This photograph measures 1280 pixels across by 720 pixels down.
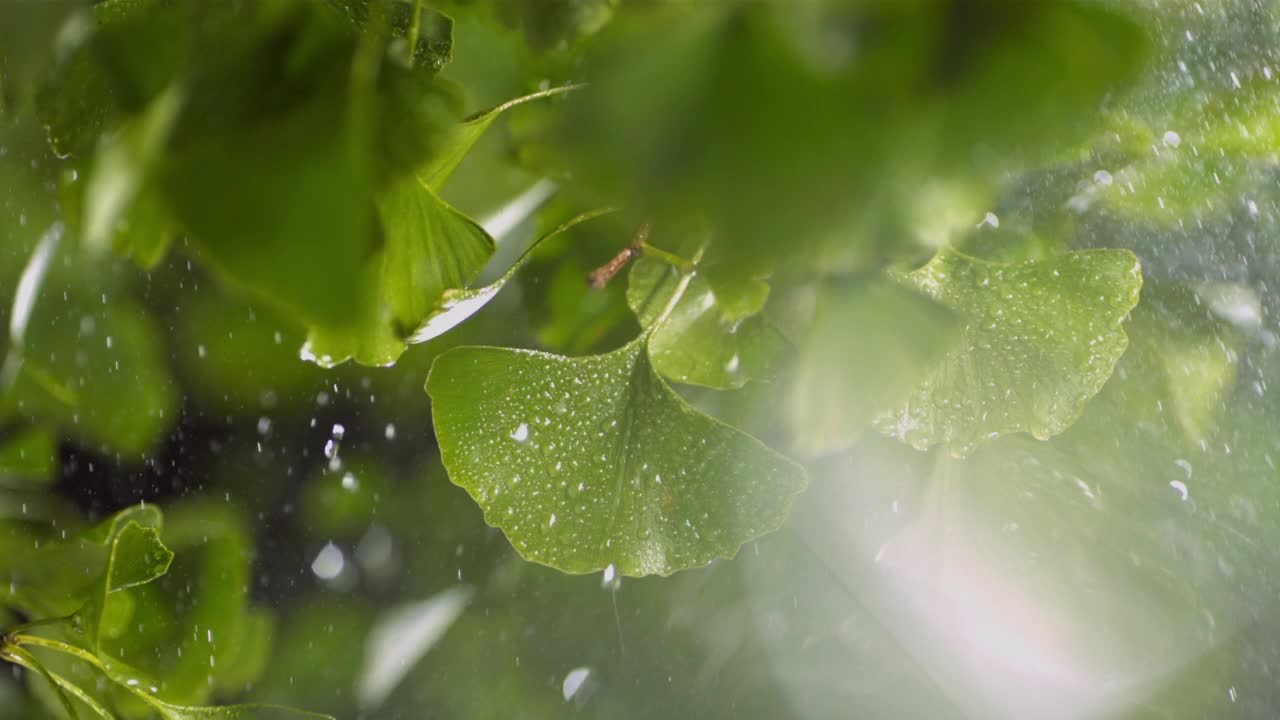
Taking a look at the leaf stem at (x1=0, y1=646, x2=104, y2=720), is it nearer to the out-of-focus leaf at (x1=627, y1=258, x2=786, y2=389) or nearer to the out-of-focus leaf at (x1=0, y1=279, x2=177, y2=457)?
the out-of-focus leaf at (x1=0, y1=279, x2=177, y2=457)

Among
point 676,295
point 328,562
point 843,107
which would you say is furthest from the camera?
point 328,562

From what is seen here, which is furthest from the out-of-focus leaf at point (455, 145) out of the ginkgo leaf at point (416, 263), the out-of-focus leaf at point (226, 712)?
the out-of-focus leaf at point (226, 712)

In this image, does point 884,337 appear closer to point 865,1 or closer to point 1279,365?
point 865,1

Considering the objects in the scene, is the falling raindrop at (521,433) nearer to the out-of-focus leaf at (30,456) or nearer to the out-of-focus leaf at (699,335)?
the out-of-focus leaf at (699,335)

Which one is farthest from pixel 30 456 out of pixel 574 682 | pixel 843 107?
pixel 843 107

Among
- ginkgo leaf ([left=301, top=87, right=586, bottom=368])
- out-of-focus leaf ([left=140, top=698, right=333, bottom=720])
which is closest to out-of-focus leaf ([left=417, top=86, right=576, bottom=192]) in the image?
ginkgo leaf ([left=301, top=87, right=586, bottom=368])

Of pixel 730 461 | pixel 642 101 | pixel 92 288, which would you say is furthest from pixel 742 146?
pixel 92 288

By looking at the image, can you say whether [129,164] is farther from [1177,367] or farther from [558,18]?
[1177,367]
